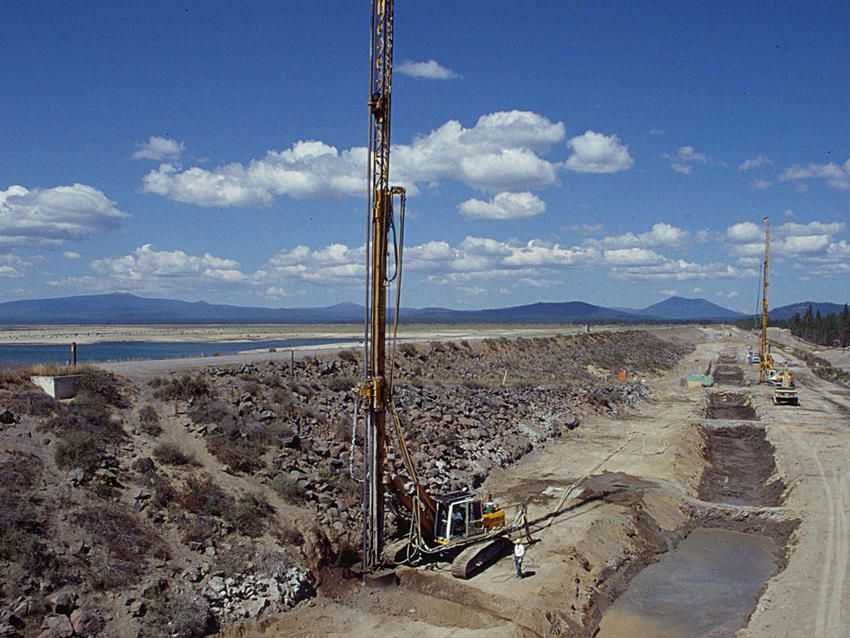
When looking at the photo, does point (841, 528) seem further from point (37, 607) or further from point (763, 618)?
point (37, 607)

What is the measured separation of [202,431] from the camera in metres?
21.2

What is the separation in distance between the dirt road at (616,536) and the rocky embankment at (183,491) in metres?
1.31

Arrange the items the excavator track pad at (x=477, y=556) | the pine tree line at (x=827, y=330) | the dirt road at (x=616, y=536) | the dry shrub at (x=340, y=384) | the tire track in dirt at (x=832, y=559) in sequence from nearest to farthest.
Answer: the dirt road at (x=616, y=536) → the tire track in dirt at (x=832, y=559) → the excavator track pad at (x=477, y=556) → the dry shrub at (x=340, y=384) → the pine tree line at (x=827, y=330)

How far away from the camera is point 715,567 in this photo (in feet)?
69.3

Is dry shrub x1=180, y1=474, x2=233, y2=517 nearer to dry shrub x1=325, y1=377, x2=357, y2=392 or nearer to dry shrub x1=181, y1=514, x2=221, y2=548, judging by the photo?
dry shrub x1=181, y1=514, x2=221, y2=548

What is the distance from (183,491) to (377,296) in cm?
689

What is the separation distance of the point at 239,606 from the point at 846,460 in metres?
28.5

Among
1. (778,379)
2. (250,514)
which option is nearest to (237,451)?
(250,514)

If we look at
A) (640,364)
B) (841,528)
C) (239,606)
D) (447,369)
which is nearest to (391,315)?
(239,606)

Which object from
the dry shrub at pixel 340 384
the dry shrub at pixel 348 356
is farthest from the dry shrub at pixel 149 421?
the dry shrub at pixel 348 356

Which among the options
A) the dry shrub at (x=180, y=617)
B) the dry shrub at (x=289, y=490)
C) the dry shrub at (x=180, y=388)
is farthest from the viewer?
the dry shrub at (x=180, y=388)

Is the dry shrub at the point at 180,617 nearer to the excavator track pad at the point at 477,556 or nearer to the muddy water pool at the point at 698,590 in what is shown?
the excavator track pad at the point at 477,556

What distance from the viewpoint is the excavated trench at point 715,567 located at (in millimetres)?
17328

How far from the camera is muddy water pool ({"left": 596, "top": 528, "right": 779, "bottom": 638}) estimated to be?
17062 millimetres
